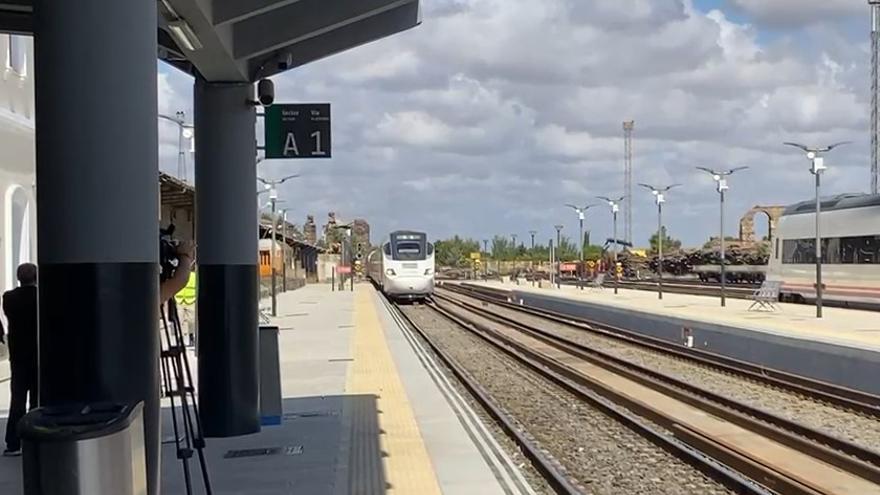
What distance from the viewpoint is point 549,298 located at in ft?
149

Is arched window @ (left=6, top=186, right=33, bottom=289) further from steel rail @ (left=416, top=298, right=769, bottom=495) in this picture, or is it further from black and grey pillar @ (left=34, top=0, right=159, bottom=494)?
black and grey pillar @ (left=34, top=0, right=159, bottom=494)

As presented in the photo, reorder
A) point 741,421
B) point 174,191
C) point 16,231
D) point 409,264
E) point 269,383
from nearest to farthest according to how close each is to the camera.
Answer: point 269,383 < point 741,421 < point 16,231 < point 174,191 < point 409,264

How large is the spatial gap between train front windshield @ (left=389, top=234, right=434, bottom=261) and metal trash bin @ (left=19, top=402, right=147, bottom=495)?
4346 centimetres

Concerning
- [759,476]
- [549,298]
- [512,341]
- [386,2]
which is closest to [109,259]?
[386,2]

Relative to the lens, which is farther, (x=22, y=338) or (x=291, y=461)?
(x=291, y=461)

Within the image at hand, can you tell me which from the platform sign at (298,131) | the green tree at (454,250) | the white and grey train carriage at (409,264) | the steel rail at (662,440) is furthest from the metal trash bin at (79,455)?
the green tree at (454,250)

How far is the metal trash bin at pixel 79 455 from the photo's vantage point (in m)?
3.68

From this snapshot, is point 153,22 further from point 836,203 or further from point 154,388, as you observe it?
point 836,203

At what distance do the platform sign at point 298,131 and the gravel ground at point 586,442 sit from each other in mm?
4434

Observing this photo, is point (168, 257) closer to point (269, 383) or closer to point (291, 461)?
point (291, 461)

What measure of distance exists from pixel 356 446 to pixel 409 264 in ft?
123

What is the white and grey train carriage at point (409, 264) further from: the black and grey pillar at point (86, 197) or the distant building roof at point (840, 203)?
the black and grey pillar at point (86, 197)

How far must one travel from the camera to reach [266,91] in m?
10.4

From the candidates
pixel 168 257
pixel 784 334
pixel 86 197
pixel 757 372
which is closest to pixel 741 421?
pixel 757 372
